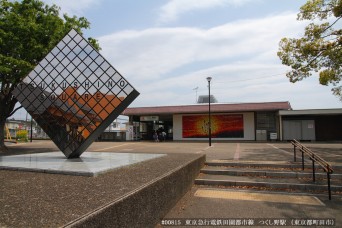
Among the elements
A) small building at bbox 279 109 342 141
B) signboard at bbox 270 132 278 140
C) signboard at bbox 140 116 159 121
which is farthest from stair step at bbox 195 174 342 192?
signboard at bbox 140 116 159 121

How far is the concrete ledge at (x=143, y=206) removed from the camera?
3410 millimetres

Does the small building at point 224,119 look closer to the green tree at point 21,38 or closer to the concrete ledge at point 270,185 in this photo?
the green tree at point 21,38

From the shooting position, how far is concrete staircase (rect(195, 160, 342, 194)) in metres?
7.97

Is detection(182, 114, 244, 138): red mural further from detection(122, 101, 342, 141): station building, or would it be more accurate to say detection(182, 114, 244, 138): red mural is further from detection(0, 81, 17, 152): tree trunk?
detection(0, 81, 17, 152): tree trunk

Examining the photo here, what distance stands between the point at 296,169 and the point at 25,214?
29.2ft

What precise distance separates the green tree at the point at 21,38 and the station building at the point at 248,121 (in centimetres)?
1688

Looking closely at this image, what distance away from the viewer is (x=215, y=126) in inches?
1294

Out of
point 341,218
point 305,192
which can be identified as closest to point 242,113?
point 305,192

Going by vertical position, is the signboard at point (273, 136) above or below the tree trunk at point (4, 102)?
below

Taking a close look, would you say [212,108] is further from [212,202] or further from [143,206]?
[143,206]

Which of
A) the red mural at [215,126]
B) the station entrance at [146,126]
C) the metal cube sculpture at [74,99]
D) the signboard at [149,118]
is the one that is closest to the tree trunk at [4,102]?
the metal cube sculpture at [74,99]

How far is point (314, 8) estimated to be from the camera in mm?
15117

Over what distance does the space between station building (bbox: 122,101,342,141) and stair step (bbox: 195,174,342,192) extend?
21.6 meters

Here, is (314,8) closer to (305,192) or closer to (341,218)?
(305,192)
